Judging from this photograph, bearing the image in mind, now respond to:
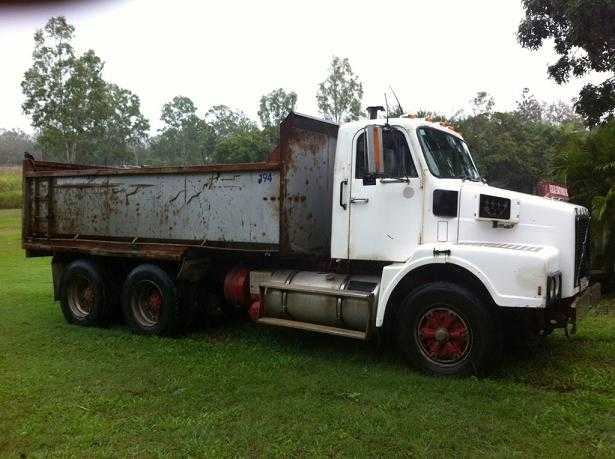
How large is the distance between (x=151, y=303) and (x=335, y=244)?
2.79 meters

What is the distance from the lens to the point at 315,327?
5785 mm

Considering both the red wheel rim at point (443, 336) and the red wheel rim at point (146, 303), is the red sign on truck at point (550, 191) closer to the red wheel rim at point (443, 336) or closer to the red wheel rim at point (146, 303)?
the red wheel rim at point (443, 336)

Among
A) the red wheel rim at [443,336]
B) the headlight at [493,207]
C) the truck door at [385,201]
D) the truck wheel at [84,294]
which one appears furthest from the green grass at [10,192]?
the headlight at [493,207]

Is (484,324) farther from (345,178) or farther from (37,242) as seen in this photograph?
(37,242)

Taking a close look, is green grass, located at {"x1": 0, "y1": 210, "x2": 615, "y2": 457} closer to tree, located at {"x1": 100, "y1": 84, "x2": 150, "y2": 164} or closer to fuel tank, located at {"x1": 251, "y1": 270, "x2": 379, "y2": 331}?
fuel tank, located at {"x1": 251, "y1": 270, "x2": 379, "y2": 331}

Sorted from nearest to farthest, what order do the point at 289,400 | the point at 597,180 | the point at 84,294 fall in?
the point at 289,400 < the point at 84,294 < the point at 597,180

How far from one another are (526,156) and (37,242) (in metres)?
28.0

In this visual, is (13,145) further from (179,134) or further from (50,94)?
(50,94)

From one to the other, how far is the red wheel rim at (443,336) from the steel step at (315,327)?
0.57 metres

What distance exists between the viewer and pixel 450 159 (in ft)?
18.8

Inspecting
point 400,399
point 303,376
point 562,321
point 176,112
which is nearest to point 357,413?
point 400,399

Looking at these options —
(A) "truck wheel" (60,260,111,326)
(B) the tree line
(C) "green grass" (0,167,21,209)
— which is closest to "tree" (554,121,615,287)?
(B) the tree line

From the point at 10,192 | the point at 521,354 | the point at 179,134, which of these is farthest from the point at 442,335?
the point at 179,134

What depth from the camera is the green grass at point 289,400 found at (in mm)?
3801
